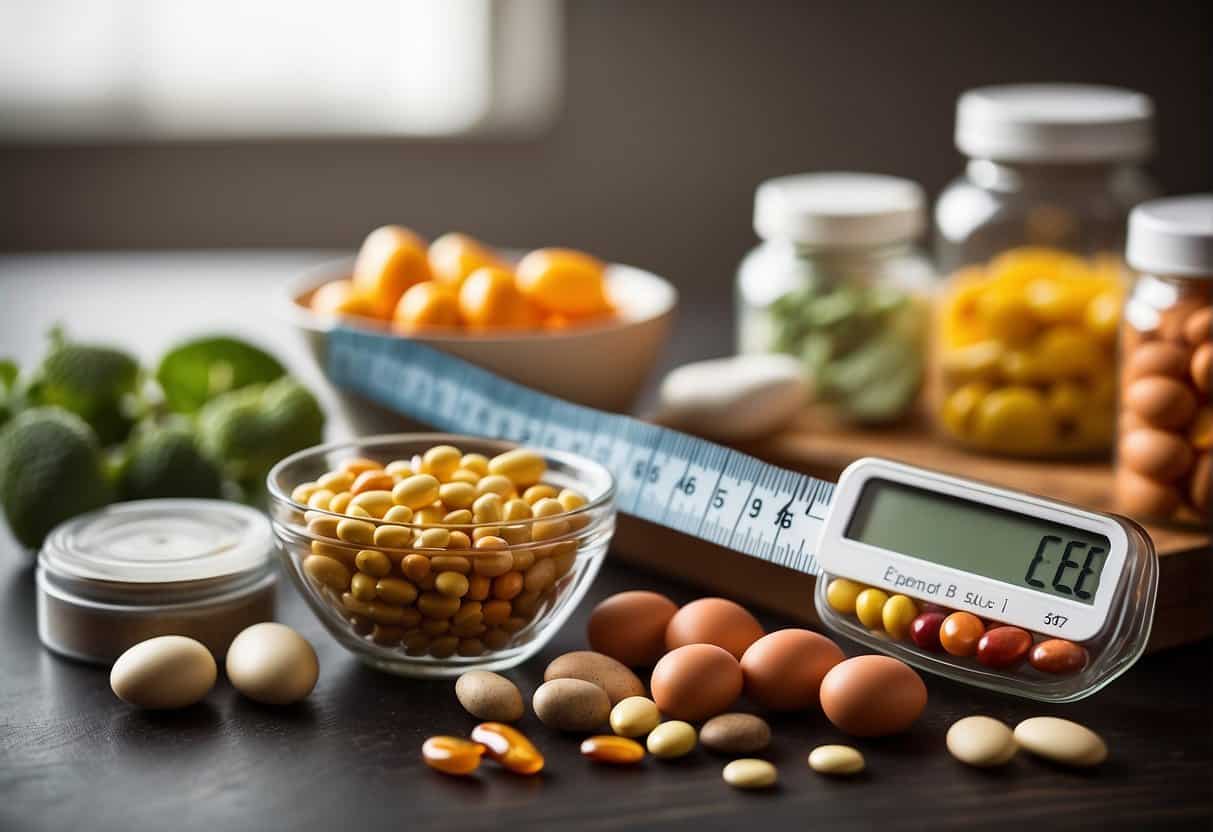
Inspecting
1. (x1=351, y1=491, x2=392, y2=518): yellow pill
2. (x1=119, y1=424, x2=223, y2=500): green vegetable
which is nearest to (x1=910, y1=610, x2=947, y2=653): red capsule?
(x1=351, y1=491, x2=392, y2=518): yellow pill

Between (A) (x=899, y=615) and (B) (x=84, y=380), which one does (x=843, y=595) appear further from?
(B) (x=84, y=380)

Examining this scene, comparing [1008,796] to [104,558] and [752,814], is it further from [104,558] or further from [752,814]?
[104,558]

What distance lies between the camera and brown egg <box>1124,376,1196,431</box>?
1273mm

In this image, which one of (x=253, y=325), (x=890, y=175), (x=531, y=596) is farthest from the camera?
(x=890, y=175)

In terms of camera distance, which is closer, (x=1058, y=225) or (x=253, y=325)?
(x=1058, y=225)

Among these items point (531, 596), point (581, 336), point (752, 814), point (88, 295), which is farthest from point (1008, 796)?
point (88, 295)

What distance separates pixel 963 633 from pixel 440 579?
386mm

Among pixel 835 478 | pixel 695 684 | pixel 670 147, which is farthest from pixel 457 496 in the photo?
pixel 670 147

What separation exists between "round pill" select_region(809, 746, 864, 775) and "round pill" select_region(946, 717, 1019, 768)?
70 millimetres

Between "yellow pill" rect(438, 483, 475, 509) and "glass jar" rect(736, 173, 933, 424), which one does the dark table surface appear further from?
"glass jar" rect(736, 173, 933, 424)

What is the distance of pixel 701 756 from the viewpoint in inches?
41.2

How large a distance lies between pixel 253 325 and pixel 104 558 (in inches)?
49.1

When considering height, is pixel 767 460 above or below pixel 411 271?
below

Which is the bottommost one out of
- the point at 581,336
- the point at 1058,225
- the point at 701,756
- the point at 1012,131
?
the point at 701,756
